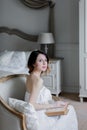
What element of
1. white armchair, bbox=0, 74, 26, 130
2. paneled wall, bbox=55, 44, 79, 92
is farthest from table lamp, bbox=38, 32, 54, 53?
white armchair, bbox=0, 74, 26, 130

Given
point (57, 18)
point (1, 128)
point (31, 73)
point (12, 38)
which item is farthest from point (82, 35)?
point (1, 128)

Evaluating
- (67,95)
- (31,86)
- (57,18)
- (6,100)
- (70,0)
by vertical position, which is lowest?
(67,95)

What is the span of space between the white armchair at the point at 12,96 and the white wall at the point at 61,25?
274 centimetres

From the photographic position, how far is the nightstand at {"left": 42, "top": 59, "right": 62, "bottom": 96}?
15.7 ft

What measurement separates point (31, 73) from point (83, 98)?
2656 millimetres

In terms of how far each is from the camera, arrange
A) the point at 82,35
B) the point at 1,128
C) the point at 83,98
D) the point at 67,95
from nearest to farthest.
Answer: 1. the point at 1,128
2. the point at 82,35
3. the point at 83,98
4. the point at 67,95

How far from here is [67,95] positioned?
16.6 feet

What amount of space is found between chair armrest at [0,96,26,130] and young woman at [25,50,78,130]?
0.50 feet

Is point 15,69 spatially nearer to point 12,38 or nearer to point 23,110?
point 12,38

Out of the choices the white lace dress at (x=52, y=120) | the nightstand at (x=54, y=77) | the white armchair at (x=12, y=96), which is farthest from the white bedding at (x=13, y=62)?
the white lace dress at (x=52, y=120)

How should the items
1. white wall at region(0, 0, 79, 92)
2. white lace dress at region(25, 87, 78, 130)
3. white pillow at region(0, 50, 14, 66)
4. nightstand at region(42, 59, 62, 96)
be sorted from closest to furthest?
white lace dress at region(25, 87, 78, 130), white pillow at region(0, 50, 14, 66), nightstand at region(42, 59, 62, 96), white wall at region(0, 0, 79, 92)

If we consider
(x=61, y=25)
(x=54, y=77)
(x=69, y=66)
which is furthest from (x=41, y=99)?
(x=61, y=25)

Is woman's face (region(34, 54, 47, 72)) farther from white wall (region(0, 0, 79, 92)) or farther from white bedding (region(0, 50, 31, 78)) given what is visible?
white wall (region(0, 0, 79, 92))

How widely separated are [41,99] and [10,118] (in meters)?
0.34
